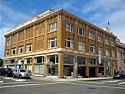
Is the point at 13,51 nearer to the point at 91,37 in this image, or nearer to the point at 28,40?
the point at 28,40

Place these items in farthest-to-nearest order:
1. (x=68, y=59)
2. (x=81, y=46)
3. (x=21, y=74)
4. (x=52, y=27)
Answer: (x=81, y=46) → (x=52, y=27) → (x=68, y=59) → (x=21, y=74)

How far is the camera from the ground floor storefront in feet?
101

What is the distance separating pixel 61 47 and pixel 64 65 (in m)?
3.51

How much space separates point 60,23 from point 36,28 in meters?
8.73

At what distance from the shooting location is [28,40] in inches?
1582

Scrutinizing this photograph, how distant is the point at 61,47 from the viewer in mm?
30375

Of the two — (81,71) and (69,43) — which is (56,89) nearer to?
(69,43)

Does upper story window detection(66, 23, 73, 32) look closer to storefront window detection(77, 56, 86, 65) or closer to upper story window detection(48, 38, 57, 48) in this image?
upper story window detection(48, 38, 57, 48)

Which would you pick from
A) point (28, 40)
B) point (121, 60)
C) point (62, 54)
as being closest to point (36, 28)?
point (28, 40)

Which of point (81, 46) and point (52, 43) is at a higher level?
point (52, 43)

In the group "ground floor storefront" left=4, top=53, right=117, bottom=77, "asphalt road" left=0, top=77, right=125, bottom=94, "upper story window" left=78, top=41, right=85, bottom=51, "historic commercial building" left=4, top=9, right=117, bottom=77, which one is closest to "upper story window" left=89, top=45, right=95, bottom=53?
"historic commercial building" left=4, top=9, right=117, bottom=77

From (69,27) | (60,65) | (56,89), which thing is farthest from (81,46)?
(56,89)

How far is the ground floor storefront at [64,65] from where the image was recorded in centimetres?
3075

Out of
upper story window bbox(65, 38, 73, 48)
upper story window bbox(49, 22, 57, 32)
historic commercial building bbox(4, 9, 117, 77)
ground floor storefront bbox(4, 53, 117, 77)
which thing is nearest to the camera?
ground floor storefront bbox(4, 53, 117, 77)
